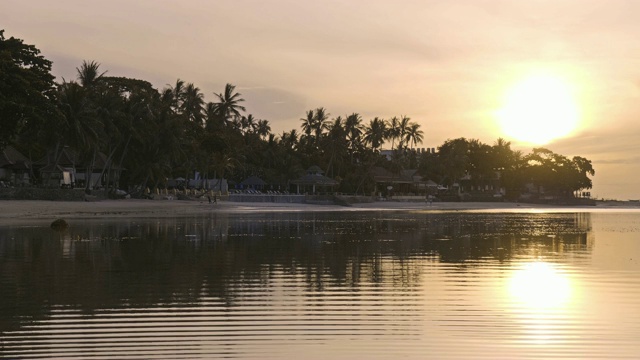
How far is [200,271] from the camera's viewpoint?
2136cm

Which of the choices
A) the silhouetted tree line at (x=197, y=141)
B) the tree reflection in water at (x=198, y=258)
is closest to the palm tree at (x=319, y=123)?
the silhouetted tree line at (x=197, y=141)

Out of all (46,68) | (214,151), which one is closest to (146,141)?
Result: (214,151)

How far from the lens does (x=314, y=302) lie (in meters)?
15.7

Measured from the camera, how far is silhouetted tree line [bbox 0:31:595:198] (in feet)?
189

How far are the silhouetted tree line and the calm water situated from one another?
103ft

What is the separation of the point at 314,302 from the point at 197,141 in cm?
7752

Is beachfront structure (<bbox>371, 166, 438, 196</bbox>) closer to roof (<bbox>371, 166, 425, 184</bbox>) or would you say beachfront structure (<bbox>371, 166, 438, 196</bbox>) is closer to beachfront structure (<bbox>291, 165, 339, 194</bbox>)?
roof (<bbox>371, 166, 425, 184</bbox>)

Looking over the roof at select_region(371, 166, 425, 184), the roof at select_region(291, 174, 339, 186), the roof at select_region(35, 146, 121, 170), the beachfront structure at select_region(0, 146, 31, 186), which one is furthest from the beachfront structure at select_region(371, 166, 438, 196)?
the beachfront structure at select_region(0, 146, 31, 186)

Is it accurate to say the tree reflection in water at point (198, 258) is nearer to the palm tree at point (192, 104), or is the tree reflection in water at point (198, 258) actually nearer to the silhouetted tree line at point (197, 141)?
the silhouetted tree line at point (197, 141)

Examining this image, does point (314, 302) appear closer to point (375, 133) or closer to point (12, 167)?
point (12, 167)

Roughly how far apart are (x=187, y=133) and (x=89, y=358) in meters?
80.9

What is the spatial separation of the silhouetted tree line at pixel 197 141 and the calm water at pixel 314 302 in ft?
103

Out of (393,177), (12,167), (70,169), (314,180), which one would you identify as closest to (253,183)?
(314,180)

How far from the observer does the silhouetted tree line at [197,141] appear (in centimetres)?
5772
